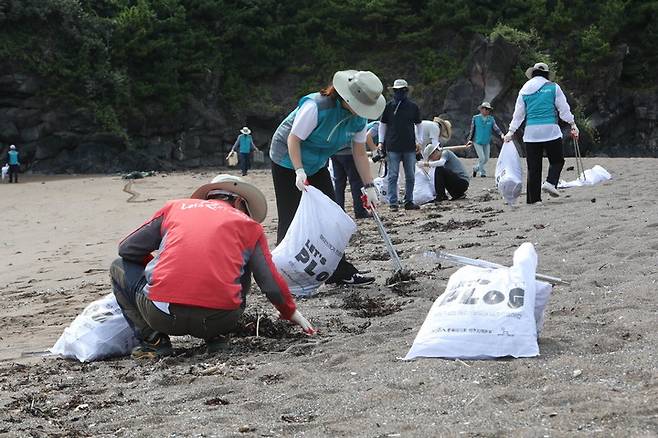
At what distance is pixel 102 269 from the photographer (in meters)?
8.46

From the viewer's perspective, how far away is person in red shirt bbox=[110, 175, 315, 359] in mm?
4164

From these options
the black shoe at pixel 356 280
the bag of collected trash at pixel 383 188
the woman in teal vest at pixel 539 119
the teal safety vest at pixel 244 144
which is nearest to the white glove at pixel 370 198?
the black shoe at pixel 356 280

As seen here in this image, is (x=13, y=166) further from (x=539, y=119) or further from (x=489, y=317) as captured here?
(x=489, y=317)

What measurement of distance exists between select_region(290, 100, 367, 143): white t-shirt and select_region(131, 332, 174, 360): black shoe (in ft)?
5.92

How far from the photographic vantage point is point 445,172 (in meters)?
11.9

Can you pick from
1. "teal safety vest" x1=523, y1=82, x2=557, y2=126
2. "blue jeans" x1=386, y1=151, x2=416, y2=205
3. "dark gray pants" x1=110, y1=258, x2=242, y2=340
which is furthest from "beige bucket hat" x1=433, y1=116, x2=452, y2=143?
"dark gray pants" x1=110, y1=258, x2=242, y2=340

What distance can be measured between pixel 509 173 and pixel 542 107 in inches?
31.4

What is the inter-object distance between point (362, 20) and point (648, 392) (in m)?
35.0

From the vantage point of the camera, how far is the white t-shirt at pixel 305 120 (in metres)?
5.71

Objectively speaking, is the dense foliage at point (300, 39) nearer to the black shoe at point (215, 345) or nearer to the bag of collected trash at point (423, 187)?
the bag of collected trash at point (423, 187)

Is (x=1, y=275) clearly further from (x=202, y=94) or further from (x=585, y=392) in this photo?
(x=202, y=94)

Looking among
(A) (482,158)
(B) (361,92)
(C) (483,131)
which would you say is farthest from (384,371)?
(C) (483,131)

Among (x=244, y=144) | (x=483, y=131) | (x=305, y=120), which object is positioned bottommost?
(x=244, y=144)

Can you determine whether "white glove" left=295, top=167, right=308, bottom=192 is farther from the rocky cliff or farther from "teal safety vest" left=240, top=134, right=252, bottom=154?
the rocky cliff
